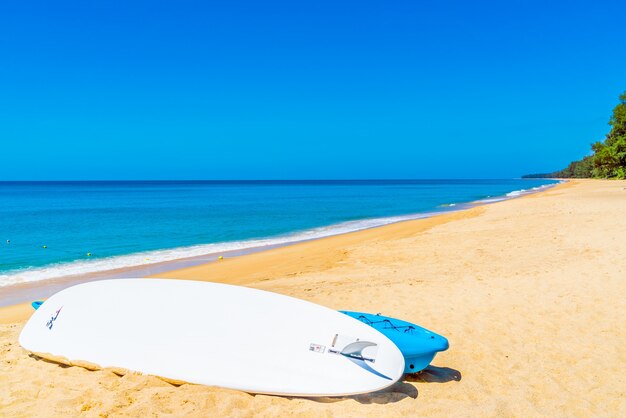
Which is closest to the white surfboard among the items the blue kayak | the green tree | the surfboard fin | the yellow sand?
the surfboard fin

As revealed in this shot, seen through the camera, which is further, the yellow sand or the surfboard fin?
the surfboard fin

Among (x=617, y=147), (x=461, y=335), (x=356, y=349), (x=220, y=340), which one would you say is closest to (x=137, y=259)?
(x=220, y=340)

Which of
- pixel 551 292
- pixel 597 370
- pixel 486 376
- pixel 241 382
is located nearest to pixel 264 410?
pixel 241 382

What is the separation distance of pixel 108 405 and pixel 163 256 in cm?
1105

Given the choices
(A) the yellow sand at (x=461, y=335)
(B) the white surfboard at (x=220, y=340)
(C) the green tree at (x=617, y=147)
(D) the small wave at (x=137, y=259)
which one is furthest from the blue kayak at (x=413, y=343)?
(C) the green tree at (x=617, y=147)

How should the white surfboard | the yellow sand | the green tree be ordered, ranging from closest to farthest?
the yellow sand
the white surfboard
the green tree

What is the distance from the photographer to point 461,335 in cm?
532

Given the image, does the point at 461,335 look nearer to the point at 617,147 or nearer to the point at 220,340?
the point at 220,340

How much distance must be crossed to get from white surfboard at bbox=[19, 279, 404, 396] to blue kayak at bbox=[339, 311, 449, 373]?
1.12 ft

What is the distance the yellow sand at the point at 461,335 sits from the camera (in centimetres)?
358

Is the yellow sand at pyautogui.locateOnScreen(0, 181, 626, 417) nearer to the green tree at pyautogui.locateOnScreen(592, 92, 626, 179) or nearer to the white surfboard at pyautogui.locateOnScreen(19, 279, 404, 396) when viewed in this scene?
the white surfboard at pyautogui.locateOnScreen(19, 279, 404, 396)

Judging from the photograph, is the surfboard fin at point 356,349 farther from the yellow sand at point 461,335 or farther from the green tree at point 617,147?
the green tree at point 617,147

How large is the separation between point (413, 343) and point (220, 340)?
1870 millimetres

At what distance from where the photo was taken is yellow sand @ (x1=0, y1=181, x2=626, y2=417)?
358 centimetres
